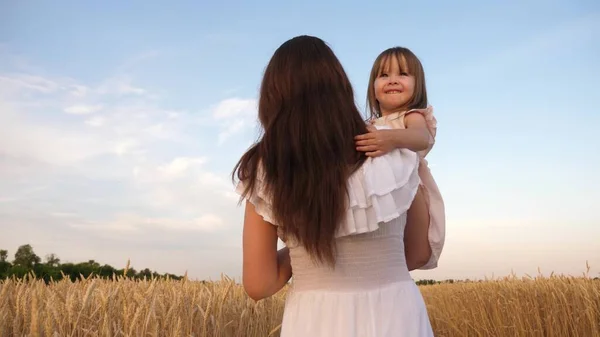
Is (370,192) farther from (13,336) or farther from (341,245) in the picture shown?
(13,336)

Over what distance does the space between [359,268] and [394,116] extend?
1.27 metres

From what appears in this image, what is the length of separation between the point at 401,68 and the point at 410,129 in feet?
3.61

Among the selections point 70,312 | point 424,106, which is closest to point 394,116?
point 424,106

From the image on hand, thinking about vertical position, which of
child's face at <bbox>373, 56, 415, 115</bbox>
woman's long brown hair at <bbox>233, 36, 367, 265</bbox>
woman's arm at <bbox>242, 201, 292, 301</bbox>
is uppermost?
child's face at <bbox>373, 56, 415, 115</bbox>

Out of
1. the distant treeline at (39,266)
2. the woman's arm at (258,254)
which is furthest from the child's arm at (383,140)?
the distant treeline at (39,266)

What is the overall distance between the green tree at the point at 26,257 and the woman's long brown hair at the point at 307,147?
7444mm

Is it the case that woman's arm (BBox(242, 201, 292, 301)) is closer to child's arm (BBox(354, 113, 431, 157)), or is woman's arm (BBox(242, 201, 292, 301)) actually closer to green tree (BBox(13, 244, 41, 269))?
child's arm (BBox(354, 113, 431, 157))

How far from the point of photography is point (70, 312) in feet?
8.38

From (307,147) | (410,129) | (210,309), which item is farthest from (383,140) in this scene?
(210,309)

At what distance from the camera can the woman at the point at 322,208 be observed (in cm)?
193

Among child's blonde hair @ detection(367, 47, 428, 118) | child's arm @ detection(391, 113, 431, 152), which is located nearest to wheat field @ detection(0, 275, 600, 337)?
child's arm @ detection(391, 113, 431, 152)

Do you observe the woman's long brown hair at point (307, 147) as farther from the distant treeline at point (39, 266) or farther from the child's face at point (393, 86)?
the distant treeline at point (39, 266)

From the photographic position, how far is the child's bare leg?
229cm

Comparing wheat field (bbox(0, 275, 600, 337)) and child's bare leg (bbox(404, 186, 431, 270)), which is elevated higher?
child's bare leg (bbox(404, 186, 431, 270))
